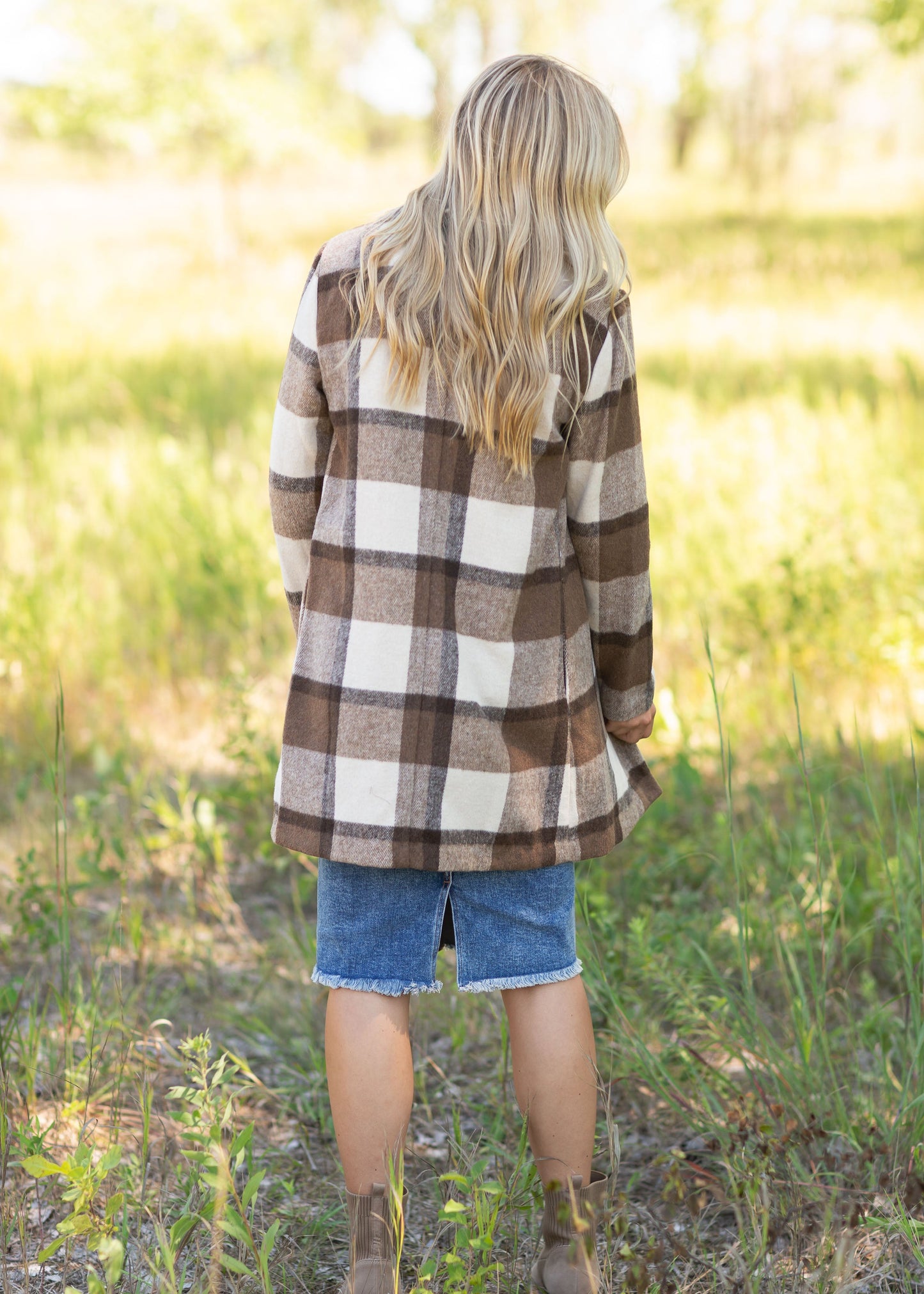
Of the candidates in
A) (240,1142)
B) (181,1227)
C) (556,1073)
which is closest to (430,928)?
(556,1073)

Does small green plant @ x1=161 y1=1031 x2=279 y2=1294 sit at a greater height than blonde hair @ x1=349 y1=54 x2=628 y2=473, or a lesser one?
lesser

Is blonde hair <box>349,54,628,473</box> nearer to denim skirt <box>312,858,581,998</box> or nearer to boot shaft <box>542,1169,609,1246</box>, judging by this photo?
denim skirt <box>312,858,581,998</box>

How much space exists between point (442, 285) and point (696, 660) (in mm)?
2597

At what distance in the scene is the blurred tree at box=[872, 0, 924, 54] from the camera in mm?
11594

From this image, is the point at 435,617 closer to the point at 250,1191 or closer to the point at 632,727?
the point at 632,727

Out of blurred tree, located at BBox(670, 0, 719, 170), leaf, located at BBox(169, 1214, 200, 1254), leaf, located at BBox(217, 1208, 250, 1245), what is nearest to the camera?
leaf, located at BBox(217, 1208, 250, 1245)

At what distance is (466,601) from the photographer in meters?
1.57

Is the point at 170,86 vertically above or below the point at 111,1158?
above

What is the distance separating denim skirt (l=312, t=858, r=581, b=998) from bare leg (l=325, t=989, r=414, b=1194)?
0.04m

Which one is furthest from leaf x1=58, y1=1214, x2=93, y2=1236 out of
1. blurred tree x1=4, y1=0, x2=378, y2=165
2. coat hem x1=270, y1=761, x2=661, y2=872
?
blurred tree x1=4, y1=0, x2=378, y2=165

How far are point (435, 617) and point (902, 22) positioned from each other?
44.6 ft

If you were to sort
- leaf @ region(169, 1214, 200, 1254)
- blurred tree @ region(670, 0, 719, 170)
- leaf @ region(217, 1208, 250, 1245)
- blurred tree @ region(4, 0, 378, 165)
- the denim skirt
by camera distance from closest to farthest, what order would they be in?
leaf @ region(217, 1208, 250, 1245) < leaf @ region(169, 1214, 200, 1254) < the denim skirt < blurred tree @ region(4, 0, 378, 165) < blurred tree @ region(670, 0, 719, 170)

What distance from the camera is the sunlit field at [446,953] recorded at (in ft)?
5.64

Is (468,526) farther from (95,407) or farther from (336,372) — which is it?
(95,407)
